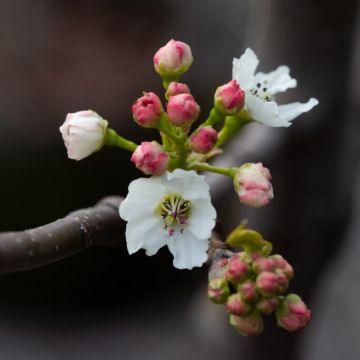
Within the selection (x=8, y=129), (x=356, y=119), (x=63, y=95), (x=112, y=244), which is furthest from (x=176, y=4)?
(x=112, y=244)

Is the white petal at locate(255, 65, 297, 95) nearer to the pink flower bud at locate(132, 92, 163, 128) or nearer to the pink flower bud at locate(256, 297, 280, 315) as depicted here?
the pink flower bud at locate(132, 92, 163, 128)

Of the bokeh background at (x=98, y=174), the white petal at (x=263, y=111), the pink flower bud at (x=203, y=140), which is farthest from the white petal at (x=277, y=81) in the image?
the bokeh background at (x=98, y=174)

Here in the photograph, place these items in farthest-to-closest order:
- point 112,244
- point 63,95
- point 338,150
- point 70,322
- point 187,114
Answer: point 70,322 → point 63,95 → point 338,150 → point 112,244 → point 187,114

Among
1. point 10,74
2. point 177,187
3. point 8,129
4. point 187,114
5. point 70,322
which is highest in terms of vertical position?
point 187,114

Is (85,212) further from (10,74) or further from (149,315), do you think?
(149,315)

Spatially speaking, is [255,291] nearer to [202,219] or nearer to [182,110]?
[202,219]

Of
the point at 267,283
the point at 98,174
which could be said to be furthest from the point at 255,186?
the point at 98,174
